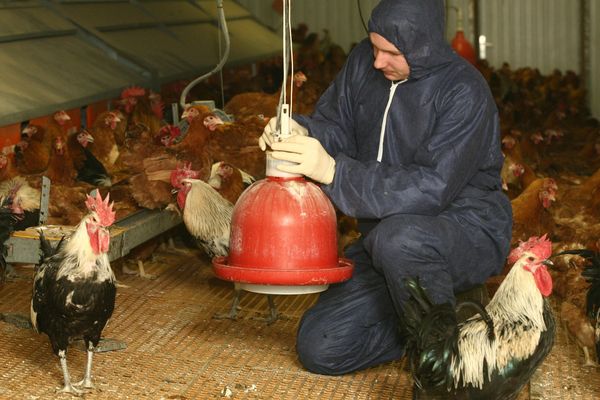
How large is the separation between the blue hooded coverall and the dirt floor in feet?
0.64

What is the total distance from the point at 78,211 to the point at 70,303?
1565 millimetres

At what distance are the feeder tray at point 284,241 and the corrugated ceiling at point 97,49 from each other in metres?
2.85

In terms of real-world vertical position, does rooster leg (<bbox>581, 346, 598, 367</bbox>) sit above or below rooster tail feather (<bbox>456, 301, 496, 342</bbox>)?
below

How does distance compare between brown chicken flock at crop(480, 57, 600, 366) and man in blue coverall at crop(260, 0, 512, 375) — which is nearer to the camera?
man in blue coverall at crop(260, 0, 512, 375)

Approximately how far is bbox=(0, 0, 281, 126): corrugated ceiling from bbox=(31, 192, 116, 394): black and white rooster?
2.16 meters

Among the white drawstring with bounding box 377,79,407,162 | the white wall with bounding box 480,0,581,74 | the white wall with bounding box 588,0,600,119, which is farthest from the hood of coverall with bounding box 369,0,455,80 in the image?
the white wall with bounding box 480,0,581,74

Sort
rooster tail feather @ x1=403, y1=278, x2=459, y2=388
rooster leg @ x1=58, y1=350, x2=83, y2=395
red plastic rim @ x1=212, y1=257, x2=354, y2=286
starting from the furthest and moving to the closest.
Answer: rooster leg @ x1=58, y1=350, x2=83, y2=395
rooster tail feather @ x1=403, y1=278, x2=459, y2=388
red plastic rim @ x1=212, y1=257, x2=354, y2=286

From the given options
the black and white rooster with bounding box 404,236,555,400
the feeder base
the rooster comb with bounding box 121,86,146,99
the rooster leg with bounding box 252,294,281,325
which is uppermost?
the rooster comb with bounding box 121,86,146,99

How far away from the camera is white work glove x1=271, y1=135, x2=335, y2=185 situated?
354 cm

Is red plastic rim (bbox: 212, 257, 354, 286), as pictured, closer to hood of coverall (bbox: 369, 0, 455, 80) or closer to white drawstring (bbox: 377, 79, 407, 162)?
white drawstring (bbox: 377, 79, 407, 162)

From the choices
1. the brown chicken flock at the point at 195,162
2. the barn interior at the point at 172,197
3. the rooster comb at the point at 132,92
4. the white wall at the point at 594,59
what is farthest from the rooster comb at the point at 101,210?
the white wall at the point at 594,59

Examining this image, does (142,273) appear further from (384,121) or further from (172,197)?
(384,121)

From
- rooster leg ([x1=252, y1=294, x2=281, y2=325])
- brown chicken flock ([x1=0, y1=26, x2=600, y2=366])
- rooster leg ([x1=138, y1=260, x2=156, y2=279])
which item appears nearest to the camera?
rooster leg ([x1=252, y1=294, x2=281, y2=325])

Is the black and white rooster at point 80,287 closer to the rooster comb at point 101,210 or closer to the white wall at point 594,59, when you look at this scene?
the rooster comb at point 101,210
